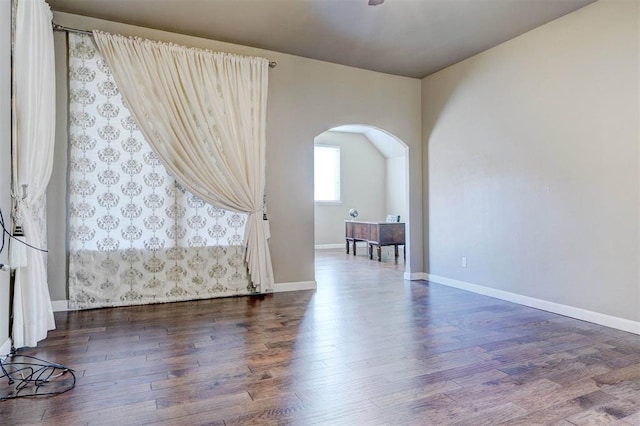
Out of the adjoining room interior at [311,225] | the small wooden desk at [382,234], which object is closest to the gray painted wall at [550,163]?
the adjoining room interior at [311,225]

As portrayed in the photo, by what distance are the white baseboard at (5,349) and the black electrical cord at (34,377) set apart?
8 cm

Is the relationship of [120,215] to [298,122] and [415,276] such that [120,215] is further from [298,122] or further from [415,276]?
[415,276]

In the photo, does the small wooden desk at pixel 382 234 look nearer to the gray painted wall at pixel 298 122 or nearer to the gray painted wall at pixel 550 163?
the gray painted wall at pixel 550 163

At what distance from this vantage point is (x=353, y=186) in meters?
10.2

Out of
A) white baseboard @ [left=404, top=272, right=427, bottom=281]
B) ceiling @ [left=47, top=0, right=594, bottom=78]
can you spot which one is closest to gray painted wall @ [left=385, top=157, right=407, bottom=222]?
white baseboard @ [left=404, top=272, right=427, bottom=281]

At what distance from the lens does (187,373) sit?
2330 millimetres

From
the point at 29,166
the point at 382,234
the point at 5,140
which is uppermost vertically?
the point at 5,140

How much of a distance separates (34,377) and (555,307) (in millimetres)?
4408

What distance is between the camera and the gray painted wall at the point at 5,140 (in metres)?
2.59

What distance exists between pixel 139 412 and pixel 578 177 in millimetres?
4030

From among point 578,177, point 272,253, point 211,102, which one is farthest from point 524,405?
point 211,102

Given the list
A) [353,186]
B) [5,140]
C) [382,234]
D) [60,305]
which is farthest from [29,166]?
[353,186]

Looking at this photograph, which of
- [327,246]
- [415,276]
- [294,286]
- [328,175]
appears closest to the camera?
[294,286]

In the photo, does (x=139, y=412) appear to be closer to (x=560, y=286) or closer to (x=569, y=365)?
(x=569, y=365)
